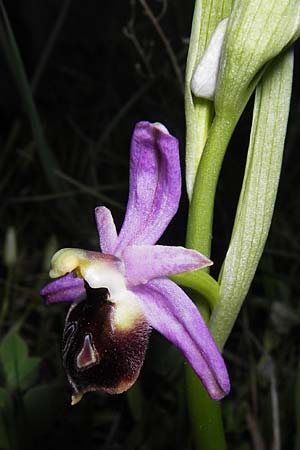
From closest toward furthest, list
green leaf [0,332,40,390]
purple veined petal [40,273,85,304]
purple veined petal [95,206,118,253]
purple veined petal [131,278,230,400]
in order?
purple veined petal [131,278,230,400], purple veined petal [95,206,118,253], purple veined petal [40,273,85,304], green leaf [0,332,40,390]

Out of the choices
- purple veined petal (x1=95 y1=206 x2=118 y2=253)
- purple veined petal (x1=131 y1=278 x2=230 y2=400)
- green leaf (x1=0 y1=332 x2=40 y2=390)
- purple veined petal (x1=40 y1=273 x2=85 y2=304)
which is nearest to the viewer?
purple veined petal (x1=131 y1=278 x2=230 y2=400)

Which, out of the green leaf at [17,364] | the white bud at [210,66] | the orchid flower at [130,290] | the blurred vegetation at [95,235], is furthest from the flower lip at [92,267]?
the green leaf at [17,364]

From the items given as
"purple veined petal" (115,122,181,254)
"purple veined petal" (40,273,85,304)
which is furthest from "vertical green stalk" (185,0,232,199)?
"purple veined petal" (40,273,85,304)

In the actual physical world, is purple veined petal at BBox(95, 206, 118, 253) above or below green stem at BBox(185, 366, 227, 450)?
above

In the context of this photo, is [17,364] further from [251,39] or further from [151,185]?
[251,39]

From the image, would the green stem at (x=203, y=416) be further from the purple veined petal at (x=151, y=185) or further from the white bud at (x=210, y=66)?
the white bud at (x=210, y=66)

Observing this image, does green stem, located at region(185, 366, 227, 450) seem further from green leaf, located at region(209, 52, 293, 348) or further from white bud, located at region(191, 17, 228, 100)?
white bud, located at region(191, 17, 228, 100)
